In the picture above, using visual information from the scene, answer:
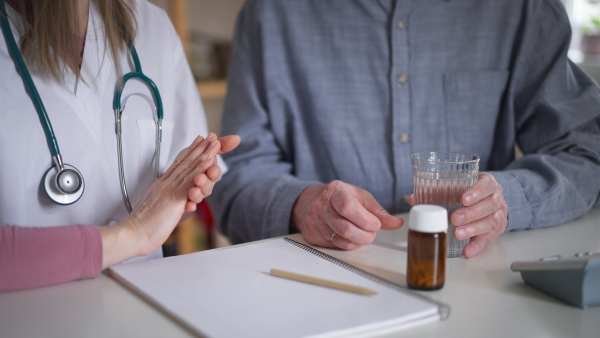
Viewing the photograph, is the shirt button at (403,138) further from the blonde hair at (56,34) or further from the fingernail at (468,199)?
the blonde hair at (56,34)

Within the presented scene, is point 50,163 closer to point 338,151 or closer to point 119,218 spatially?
point 119,218

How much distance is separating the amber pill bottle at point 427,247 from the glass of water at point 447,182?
0.15 m

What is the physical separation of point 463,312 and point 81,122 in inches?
26.3

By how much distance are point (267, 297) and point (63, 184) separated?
408 mm

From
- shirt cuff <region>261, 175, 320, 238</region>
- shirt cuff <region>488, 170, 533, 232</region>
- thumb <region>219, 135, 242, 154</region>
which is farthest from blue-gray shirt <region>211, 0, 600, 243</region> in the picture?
thumb <region>219, 135, 242, 154</region>

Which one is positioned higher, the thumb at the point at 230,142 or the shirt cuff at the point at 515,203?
the thumb at the point at 230,142

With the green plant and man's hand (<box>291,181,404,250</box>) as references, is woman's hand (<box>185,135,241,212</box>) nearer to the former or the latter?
man's hand (<box>291,181,404,250</box>)

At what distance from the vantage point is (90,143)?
102 centimetres

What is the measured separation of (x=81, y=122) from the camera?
1010 mm

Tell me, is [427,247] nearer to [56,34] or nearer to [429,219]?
[429,219]

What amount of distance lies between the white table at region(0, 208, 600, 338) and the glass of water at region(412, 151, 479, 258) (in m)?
0.04

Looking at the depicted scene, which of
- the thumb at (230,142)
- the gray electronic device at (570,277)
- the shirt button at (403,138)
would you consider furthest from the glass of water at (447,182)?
the shirt button at (403,138)

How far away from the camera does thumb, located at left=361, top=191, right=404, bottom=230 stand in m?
0.97

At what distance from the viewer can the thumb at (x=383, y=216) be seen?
97 centimetres
